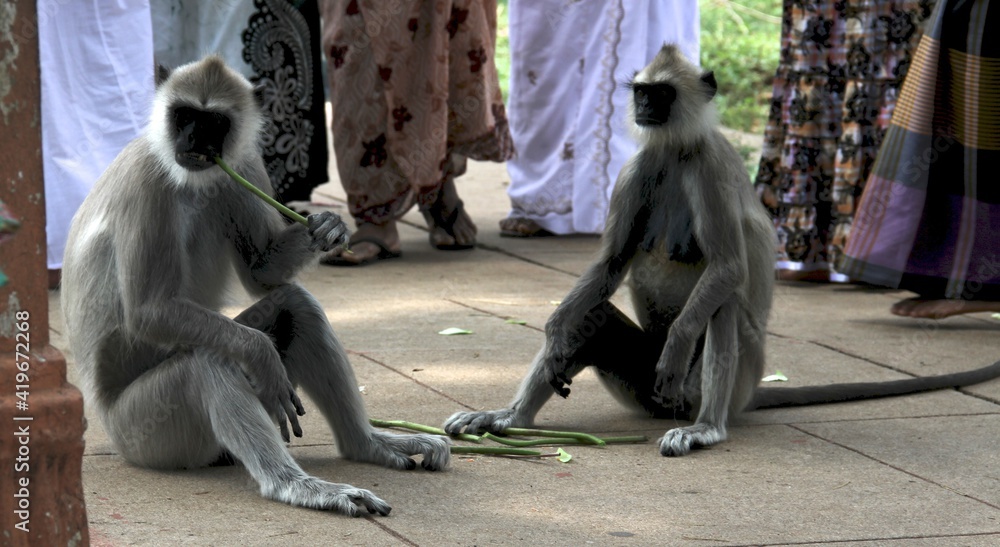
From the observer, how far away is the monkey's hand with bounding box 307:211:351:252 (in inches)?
144

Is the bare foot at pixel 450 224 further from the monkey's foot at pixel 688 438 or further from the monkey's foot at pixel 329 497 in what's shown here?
the monkey's foot at pixel 329 497

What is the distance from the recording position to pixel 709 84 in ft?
14.5

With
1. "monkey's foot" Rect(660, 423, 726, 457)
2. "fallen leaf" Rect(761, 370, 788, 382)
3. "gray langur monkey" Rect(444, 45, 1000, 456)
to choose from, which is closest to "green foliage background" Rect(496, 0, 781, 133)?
"fallen leaf" Rect(761, 370, 788, 382)

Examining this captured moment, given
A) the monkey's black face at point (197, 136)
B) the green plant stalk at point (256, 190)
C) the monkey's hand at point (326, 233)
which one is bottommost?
the monkey's hand at point (326, 233)

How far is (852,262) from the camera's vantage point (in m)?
6.07

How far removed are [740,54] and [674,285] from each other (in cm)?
1042

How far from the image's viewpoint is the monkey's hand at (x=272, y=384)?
3.49 meters

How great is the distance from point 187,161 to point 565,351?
134 cm

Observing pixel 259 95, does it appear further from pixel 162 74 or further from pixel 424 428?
pixel 424 428

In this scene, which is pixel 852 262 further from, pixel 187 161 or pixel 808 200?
pixel 187 161

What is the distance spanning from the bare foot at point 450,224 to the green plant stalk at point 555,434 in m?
3.23

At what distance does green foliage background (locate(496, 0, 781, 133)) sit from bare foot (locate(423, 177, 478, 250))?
406 centimetres

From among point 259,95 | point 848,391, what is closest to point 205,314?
point 259,95

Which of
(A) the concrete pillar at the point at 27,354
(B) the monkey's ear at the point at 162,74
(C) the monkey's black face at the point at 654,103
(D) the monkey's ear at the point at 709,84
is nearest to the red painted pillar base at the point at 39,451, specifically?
(A) the concrete pillar at the point at 27,354
